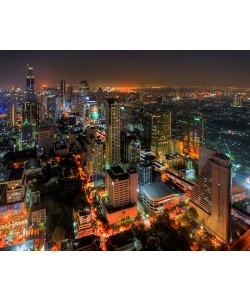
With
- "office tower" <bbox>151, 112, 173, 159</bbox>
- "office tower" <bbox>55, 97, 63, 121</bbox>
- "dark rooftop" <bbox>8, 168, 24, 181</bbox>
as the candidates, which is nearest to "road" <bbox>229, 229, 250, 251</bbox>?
"dark rooftop" <bbox>8, 168, 24, 181</bbox>

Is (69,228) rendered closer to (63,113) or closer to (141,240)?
(141,240)

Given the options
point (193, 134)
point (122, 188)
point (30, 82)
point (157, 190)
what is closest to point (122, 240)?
point (122, 188)

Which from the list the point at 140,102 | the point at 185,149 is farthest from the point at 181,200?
the point at 140,102

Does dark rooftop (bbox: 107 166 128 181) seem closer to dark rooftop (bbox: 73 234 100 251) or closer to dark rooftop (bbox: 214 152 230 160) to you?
dark rooftop (bbox: 73 234 100 251)

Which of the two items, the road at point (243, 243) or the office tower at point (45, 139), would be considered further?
the office tower at point (45, 139)

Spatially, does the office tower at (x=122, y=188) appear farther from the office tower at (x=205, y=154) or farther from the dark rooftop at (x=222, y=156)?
the dark rooftop at (x=222, y=156)

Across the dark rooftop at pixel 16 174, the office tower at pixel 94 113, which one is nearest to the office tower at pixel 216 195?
the dark rooftop at pixel 16 174
